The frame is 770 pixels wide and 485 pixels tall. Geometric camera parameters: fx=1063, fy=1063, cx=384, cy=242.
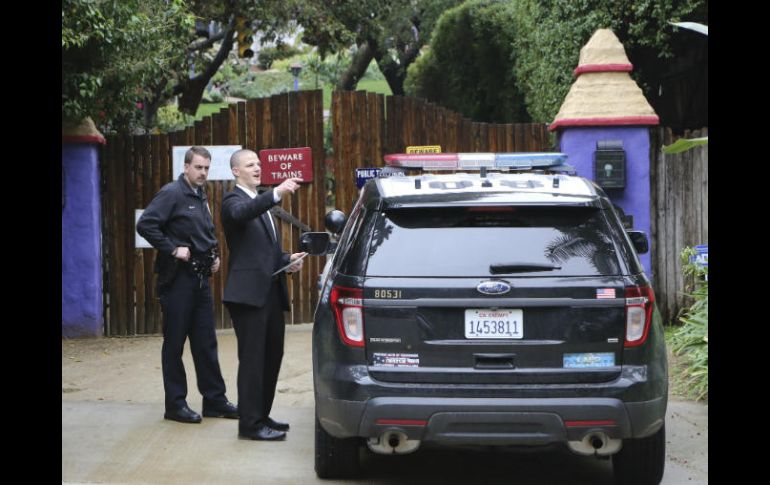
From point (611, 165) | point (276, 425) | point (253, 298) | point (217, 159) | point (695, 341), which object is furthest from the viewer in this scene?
point (217, 159)

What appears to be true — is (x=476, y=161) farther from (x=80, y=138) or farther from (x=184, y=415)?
(x=80, y=138)

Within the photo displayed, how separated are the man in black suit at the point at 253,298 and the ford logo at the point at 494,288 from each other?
1916 mm

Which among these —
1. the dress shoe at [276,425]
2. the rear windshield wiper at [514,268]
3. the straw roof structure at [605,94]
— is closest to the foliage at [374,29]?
the straw roof structure at [605,94]

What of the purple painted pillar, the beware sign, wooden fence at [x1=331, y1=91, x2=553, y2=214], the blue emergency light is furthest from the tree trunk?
the blue emergency light

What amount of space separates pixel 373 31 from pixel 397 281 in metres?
16.7

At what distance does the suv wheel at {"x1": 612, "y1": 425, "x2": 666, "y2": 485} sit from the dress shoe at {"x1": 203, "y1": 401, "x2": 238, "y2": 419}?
112 inches

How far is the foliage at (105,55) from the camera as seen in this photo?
9008 millimetres

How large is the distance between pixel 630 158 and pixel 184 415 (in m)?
5.11

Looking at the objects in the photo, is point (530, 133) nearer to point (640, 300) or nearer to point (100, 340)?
point (100, 340)

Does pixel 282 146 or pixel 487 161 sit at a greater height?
pixel 282 146

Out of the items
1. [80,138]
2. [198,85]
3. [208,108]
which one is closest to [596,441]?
[80,138]

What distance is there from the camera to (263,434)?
6.69 m

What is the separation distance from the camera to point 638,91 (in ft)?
33.7

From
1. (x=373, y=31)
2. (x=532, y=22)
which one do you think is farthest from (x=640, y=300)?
(x=373, y=31)
